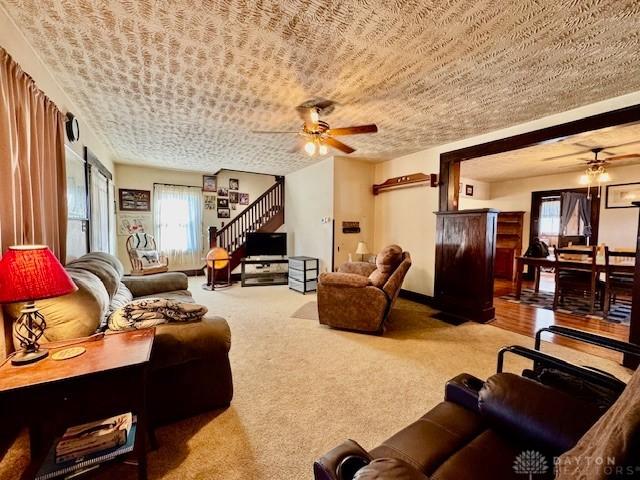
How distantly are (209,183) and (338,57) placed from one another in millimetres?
5584

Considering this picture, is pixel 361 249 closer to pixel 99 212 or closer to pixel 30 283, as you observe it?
pixel 99 212

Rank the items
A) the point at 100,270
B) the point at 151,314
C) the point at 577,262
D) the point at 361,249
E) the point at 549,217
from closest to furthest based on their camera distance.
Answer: the point at 151,314 < the point at 100,270 < the point at 577,262 < the point at 361,249 < the point at 549,217

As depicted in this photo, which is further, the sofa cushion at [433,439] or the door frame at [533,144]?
the door frame at [533,144]

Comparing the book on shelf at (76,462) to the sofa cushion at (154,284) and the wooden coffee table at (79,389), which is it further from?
the sofa cushion at (154,284)

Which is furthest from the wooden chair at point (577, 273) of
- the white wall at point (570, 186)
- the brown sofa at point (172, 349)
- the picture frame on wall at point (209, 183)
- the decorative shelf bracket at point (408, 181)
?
the picture frame on wall at point (209, 183)

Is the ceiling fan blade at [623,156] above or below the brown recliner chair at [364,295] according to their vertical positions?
above

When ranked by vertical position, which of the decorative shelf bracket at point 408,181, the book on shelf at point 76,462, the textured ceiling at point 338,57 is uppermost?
the textured ceiling at point 338,57

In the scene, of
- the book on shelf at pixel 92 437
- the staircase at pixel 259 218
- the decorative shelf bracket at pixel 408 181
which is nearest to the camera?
the book on shelf at pixel 92 437

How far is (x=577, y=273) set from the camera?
13.7 ft

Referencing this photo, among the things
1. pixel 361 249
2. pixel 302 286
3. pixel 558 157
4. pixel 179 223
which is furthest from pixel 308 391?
pixel 179 223

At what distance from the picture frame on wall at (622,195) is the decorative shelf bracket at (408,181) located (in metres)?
4.09

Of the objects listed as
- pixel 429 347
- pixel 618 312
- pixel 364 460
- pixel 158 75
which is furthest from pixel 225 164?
pixel 618 312

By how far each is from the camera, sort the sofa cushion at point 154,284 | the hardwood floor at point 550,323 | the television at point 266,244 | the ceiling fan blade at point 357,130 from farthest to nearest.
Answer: the television at point 266,244, the sofa cushion at point 154,284, the hardwood floor at point 550,323, the ceiling fan blade at point 357,130

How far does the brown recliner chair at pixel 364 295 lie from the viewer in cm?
316
